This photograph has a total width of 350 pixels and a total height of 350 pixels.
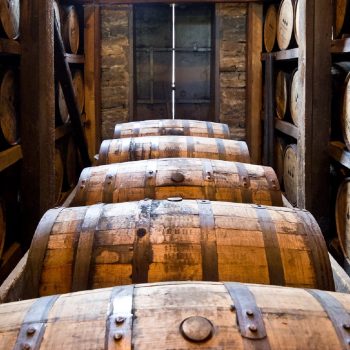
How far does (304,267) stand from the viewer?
9.16 ft

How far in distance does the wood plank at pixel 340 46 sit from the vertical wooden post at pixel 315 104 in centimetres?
8

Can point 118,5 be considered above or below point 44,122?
above

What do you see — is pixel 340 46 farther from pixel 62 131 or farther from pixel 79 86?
pixel 79 86

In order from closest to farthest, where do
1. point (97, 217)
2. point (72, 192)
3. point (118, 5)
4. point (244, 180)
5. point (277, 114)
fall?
point (97, 217) < point (244, 180) < point (72, 192) < point (277, 114) < point (118, 5)

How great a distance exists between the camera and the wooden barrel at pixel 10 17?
14.3 ft

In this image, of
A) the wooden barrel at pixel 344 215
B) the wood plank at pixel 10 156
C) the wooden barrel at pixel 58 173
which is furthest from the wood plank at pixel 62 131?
the wooden barrel at pixel 344 215

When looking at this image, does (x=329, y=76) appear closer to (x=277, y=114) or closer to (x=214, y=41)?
(x=277, y=114)

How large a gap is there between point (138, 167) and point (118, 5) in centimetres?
506

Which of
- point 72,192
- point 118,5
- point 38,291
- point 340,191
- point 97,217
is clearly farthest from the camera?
point 118,5

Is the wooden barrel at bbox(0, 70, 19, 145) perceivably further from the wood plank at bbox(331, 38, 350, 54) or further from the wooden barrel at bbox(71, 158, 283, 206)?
the wood plank at bbox(331, 38, 350, 54)

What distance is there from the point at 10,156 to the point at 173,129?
7.12 feet

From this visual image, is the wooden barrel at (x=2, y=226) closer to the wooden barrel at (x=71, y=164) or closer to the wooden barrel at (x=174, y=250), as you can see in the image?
the wooden barrel at (x=174, y=250)

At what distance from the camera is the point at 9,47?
4445 millimetres

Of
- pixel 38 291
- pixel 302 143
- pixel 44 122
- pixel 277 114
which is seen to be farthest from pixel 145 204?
pixel 277 114
